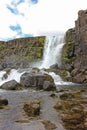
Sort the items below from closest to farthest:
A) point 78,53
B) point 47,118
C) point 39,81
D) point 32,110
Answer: point 47,118 → point 32,110 → point 39,81 → point 78,53

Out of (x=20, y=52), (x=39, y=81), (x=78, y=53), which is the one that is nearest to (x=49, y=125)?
(x=39, y=81)

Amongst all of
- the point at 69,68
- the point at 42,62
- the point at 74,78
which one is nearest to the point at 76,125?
the point at 74,78

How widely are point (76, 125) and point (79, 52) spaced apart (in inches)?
2753

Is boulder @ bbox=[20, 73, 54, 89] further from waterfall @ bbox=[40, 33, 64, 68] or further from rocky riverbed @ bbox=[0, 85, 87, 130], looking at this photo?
waterfall @ bbox=[40, 33, 64, 68]

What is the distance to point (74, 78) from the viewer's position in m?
76.2

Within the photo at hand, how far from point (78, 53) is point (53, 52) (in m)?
17.6

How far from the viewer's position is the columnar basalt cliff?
390ft

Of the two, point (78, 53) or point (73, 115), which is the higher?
point (78, 53)

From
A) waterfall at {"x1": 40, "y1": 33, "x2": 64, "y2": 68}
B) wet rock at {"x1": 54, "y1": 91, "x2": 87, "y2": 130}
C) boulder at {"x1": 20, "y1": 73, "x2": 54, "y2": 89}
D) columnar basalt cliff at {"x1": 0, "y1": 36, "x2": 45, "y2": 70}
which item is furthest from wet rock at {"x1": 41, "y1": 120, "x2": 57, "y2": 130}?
columnar basalt cliff at {"x1": 0, "y1": 36, "x2": 45, "y2": 70}

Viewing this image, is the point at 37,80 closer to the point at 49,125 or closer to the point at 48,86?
the point at 48,86

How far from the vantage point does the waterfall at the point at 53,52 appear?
10569 cm

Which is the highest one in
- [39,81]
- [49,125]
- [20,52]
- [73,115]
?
[20,52]

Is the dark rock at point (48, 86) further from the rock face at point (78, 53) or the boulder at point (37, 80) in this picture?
the rock face at point (78, 53)

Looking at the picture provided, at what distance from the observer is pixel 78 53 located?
9175cm
